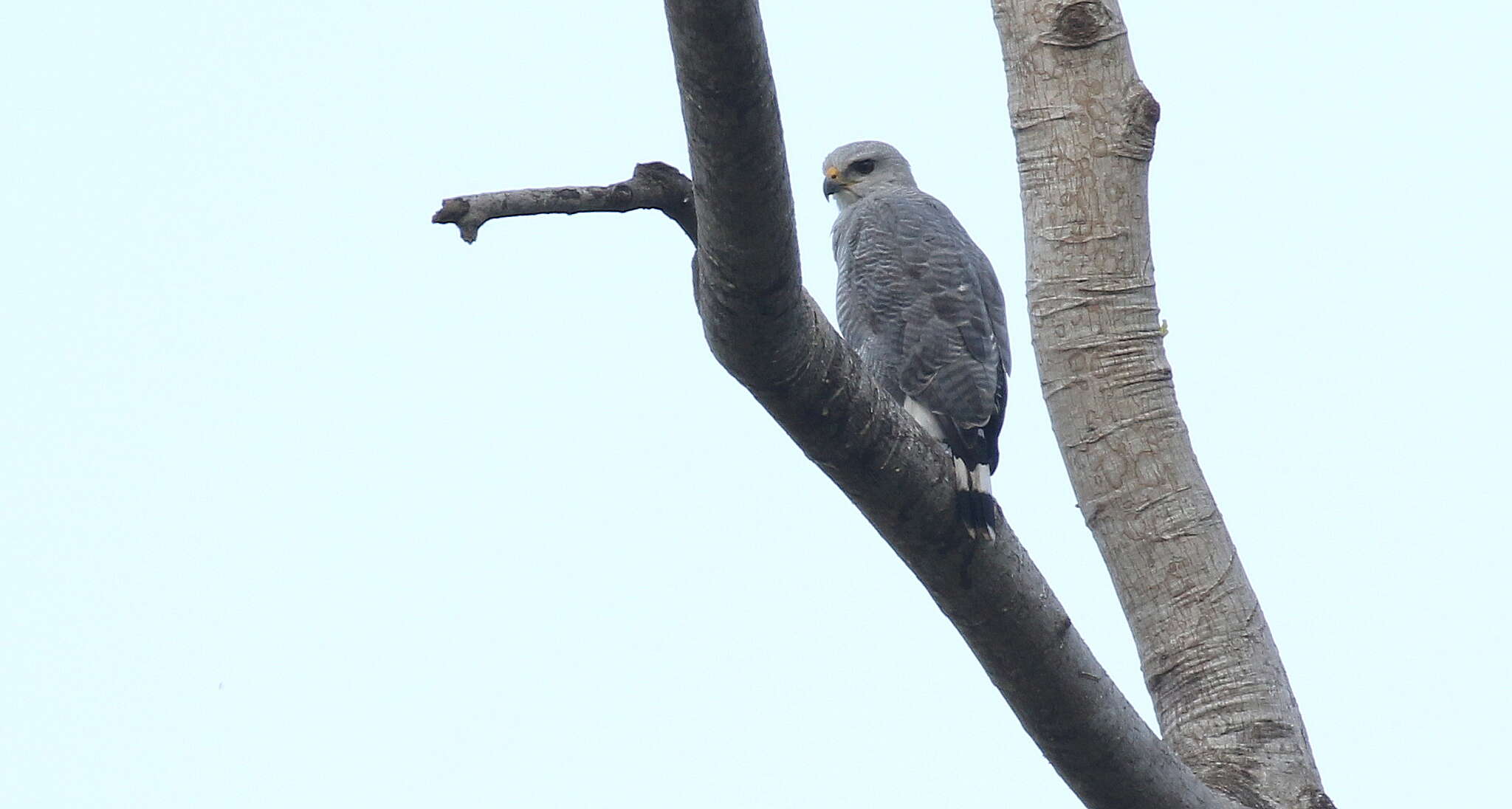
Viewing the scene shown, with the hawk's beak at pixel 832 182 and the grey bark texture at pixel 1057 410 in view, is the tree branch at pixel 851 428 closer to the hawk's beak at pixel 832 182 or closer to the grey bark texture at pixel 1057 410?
the grey bark texture at pixel 1057 410

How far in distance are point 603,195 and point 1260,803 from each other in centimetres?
221

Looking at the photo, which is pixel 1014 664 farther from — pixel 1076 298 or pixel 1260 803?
pixel 1076 298

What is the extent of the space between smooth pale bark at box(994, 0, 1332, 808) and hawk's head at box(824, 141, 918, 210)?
1490 millimetres

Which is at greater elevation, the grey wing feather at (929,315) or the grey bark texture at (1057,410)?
the grey wing feather at (929,315)

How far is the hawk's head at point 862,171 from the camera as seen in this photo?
19.4ft

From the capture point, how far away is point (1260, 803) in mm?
3547

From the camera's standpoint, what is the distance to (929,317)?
4.32m

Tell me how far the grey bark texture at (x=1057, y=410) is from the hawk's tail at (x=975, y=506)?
2cm

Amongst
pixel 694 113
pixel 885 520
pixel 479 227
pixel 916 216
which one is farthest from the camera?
pixel 916 216

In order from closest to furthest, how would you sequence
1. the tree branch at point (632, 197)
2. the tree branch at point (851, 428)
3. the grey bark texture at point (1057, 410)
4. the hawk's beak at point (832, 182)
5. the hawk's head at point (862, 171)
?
the tree branch at point (851, 428), the grey bark texture at point (1057, 410), the tree branch at point (632, 197), the hawk's head at point (862, 171), the hawk's beak at point (832, 182)

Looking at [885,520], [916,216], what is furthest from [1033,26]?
[885,520]

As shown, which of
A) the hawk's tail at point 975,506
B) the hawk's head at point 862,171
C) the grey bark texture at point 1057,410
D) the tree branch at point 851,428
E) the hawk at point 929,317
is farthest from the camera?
the hawk's head at point 862,171

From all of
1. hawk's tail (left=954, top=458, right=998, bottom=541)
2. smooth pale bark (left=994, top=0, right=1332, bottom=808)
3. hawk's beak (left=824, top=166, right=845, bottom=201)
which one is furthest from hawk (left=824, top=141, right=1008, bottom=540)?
hawk's beak (left=824, top=166, right=845, bottom=201)

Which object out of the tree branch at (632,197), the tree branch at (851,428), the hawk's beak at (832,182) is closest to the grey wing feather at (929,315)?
the tree branch at (851,428)
